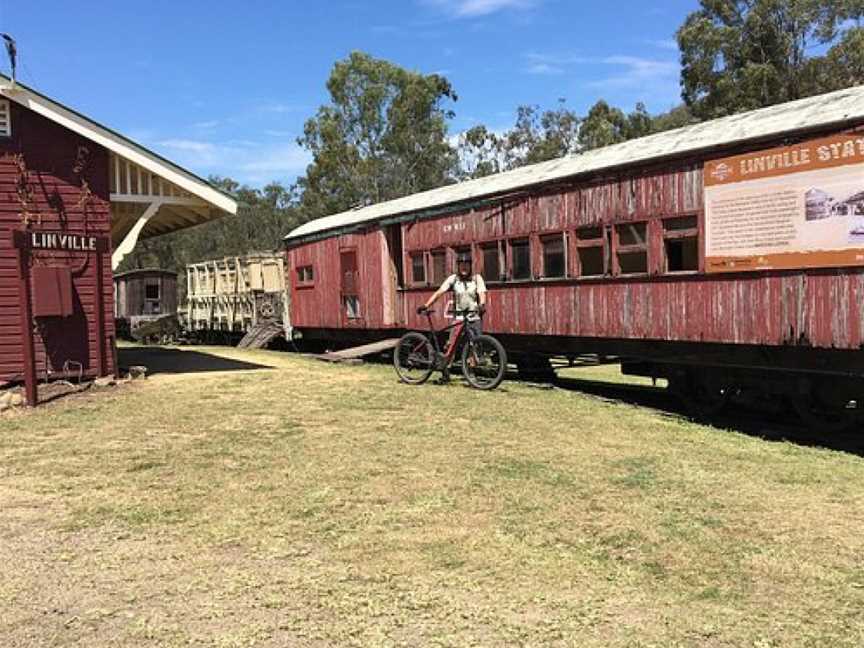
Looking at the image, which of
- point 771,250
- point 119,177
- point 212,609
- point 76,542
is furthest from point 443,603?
point 119,177

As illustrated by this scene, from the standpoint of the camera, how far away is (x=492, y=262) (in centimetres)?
1316

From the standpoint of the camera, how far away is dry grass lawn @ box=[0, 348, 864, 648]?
3.62 meters

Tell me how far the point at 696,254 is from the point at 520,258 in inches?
134

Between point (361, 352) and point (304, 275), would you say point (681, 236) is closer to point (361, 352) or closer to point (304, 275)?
point (361, 352)

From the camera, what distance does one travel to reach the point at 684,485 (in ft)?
19.8

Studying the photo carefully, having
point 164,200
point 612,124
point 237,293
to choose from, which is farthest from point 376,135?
point 164,200

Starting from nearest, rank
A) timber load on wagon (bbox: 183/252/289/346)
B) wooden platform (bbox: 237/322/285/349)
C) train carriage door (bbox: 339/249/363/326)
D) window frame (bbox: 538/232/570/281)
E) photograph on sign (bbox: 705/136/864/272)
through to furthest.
Result: photograph on sign (bbox: 705/136/864/272) → window frame (bbox: 538/232/570/281) → train carriage door (bbox: 339/249/363/326) → wooden platform (bbox: 237/322/285/349) → timber load on wagon (bbox: 183/252/289/346)

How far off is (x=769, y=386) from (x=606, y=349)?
2.52 meters

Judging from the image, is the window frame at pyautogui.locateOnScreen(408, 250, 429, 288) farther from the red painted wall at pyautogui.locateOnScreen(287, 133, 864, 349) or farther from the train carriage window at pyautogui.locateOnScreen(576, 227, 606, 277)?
the train carriage window at pyautogui.locateOnScreen(576, 227, 606, 277)

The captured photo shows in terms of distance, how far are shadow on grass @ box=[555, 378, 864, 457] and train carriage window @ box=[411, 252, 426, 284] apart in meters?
3.94

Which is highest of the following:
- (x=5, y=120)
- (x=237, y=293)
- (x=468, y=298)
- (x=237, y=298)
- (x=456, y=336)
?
(x=5, y=120)

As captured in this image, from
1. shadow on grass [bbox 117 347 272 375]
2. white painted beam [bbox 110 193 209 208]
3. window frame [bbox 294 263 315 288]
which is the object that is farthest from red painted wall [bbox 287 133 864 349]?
window frame [bbox 294 263 315 288]

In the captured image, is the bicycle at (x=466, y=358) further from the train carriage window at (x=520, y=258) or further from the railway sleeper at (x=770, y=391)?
the railway sleeper at (x=770, y=391)

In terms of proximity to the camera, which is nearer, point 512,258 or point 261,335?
point 512,258
